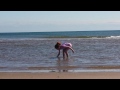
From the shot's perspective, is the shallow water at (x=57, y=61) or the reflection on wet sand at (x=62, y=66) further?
the shallow water at (x=57, y=61)

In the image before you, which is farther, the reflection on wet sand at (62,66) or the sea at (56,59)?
the sea at (56,59)

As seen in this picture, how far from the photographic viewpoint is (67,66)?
1193 cm

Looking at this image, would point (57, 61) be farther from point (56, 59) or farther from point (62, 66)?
point (62, 66)

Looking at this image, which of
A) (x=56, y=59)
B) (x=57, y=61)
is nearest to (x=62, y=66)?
(x=57, y=61)

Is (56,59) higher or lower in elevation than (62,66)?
higher

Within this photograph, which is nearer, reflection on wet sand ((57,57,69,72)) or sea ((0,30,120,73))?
reflection on wet sand ((57,57,69,72))

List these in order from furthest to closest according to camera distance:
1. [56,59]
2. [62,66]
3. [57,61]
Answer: [56,59] < [57,61] < [62,66]

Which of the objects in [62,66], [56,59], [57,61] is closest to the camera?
[62,66]

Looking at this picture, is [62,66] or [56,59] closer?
[62,66]
